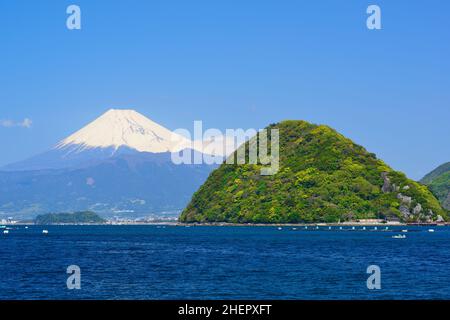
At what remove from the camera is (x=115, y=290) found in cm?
7081

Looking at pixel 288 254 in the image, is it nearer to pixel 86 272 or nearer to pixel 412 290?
pixel 86 272
